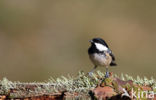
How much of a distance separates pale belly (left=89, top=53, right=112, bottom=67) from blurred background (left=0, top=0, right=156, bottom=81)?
277cm

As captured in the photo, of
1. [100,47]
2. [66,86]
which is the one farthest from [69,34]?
[66,86]

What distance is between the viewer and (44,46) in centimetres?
1073

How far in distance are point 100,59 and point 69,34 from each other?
5144mm

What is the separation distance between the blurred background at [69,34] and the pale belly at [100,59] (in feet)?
9.08

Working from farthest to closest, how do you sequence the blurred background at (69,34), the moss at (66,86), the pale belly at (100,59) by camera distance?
the blurred background at (69,34) < the pale belly at (100,59) < the moss at (66,86)

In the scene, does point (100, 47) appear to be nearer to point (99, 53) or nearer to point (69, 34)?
point (99, 53)

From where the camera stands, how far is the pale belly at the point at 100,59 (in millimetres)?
5945

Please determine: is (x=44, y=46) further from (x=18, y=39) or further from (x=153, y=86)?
(x=153, y=86)

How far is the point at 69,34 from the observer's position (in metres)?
11.1

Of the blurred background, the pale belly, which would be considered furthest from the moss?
the blurred background

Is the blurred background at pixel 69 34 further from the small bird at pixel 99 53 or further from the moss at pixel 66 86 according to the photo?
the moss at pixel 66 86

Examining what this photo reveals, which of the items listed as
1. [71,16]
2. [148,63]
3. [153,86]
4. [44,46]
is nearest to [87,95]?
[153,86]

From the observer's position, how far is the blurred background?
9539mm

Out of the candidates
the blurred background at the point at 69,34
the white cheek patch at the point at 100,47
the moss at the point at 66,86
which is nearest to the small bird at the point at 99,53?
the white cheek patch at the point at 100,47
